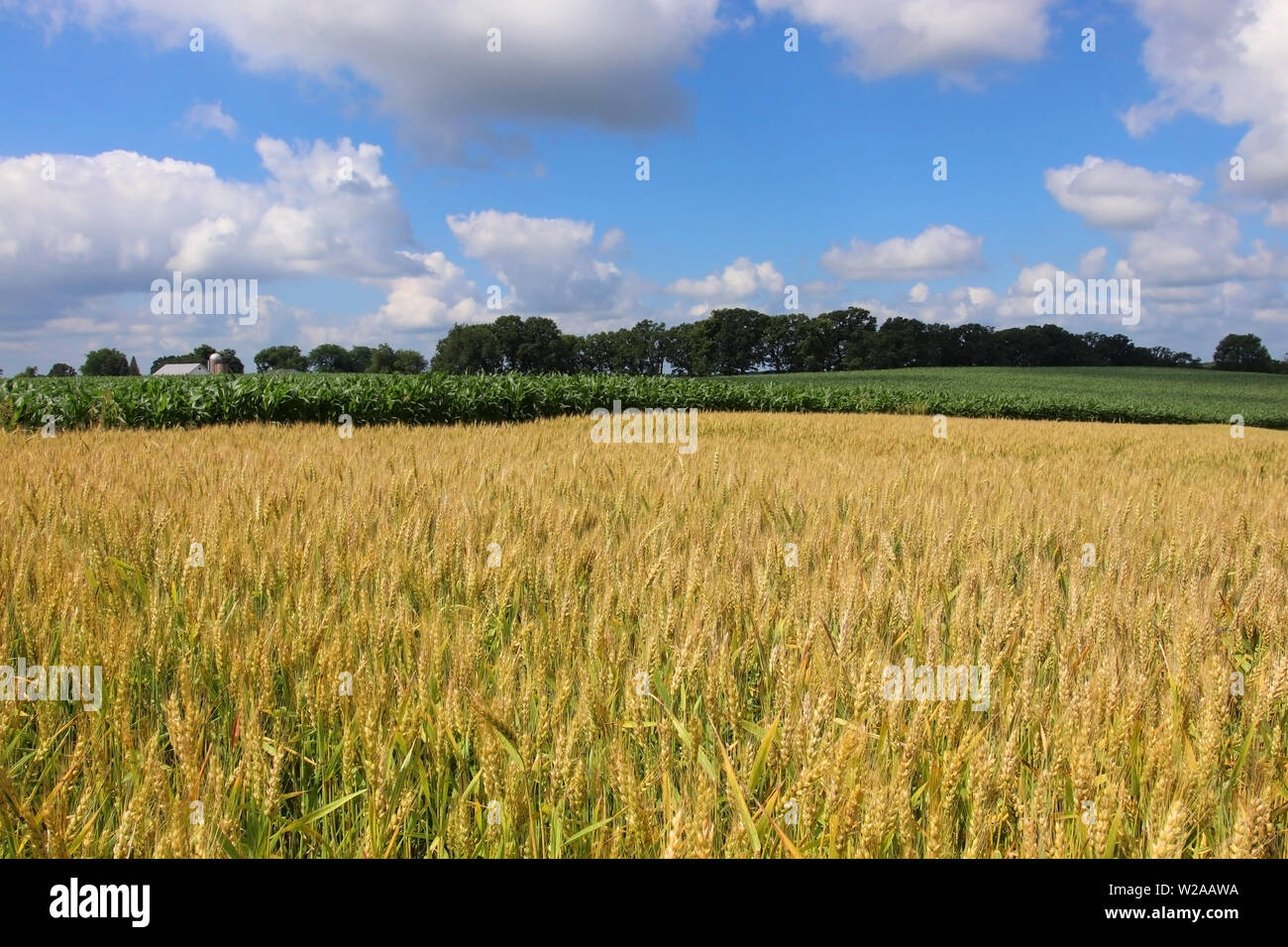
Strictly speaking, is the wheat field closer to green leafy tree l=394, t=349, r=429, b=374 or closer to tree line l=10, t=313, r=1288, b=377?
tree line l=10, t=313, r=1288, b=377

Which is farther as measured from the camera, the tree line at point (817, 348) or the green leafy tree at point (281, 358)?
the green leafy tree at point (281, 358)

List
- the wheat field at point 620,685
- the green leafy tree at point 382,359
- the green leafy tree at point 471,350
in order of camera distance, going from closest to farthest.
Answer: the wheat field at point 620,685
the green leafy tree at point 471,350
the green leafy tree at point 382,359

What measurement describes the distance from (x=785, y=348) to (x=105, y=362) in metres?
82.7

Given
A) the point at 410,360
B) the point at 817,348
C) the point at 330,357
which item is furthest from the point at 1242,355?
the point at 330,357

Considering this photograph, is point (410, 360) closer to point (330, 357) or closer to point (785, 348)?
point (330, 357)

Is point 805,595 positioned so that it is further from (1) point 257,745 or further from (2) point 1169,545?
(2) point 1169,545

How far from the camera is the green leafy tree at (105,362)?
287ft

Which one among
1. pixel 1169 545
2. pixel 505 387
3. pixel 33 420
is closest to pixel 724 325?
pixel 505 387

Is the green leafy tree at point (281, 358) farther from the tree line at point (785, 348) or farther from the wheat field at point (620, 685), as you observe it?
the wheat field at point (620, 685)

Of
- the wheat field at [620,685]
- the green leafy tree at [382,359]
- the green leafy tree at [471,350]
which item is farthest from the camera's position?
the green leafy tree at [382,359]

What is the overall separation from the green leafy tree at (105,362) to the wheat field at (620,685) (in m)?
104

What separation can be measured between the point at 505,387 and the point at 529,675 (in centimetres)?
1747

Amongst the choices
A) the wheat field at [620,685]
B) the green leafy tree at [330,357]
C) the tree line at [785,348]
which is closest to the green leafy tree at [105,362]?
the tree line at [785,348]

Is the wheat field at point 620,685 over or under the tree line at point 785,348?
under
